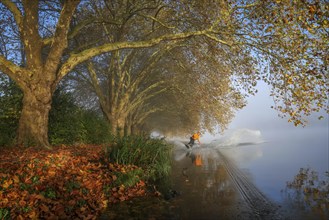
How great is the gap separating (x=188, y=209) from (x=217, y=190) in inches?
84.1

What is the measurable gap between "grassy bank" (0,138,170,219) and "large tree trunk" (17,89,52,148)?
3.09 ft

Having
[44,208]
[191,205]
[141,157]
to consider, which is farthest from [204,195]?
[44,208]

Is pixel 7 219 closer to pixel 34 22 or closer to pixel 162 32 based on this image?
pixel 34 22

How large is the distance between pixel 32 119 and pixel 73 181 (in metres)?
5.21

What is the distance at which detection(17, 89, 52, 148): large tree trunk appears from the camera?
11672 mm

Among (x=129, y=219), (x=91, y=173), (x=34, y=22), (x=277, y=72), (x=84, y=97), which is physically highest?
(x=84, y=97)

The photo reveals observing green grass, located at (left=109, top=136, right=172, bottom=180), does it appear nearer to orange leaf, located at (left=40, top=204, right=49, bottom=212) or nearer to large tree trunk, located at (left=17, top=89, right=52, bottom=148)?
large tree trunk, located at (left=17, top=89, right=52, bottom=148)

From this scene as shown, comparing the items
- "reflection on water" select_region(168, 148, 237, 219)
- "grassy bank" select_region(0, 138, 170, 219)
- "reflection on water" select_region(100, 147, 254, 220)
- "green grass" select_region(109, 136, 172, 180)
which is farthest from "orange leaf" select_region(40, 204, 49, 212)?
"green grass" select_region(109, 136, 172, 180)

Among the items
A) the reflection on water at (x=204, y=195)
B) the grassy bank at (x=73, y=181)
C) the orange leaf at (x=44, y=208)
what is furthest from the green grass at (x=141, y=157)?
the orange leaf at (x=44, y=208)

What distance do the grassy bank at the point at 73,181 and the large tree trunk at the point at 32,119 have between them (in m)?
0.94

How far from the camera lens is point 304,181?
10031mm

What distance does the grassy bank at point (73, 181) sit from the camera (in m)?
6.12

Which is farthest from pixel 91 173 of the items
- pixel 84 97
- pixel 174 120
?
pixel 174 120

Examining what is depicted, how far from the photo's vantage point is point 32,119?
38.5ft
